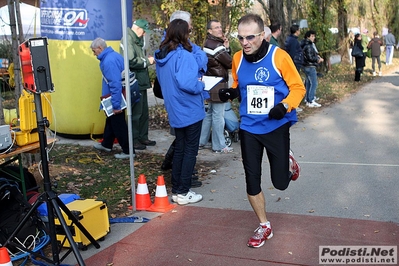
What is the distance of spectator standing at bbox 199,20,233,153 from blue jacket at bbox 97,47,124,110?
1289mm

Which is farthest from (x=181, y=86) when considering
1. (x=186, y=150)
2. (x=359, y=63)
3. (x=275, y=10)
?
(x=359, y=63)

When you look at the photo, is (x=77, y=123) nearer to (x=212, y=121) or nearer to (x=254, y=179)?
(x=212, y=121)

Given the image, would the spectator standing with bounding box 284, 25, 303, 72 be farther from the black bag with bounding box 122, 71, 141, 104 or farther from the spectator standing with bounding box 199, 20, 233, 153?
the black bag with bounding box 122, 71, 141, 104

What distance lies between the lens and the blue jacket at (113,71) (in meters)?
8.01

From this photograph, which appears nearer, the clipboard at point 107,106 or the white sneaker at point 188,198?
the white sneaker at point 188,198

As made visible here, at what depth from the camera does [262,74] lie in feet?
15.9

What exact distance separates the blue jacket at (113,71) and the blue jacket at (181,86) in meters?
1.86

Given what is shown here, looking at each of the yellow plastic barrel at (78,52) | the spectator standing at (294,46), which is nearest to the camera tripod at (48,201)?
the yellow plastic barrel at (78,52)

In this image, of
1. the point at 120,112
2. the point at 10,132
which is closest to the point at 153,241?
the point at 10,132

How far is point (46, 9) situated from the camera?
9.28 meters

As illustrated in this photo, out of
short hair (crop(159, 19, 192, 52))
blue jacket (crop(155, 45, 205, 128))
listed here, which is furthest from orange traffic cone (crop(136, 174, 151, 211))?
short hair (crop(159, 19, 192, 52))

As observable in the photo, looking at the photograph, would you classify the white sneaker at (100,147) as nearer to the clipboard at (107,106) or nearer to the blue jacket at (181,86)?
the clipboard at (107,106)

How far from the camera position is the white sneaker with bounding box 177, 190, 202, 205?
20.7ft

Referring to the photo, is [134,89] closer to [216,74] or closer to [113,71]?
[113,71]
